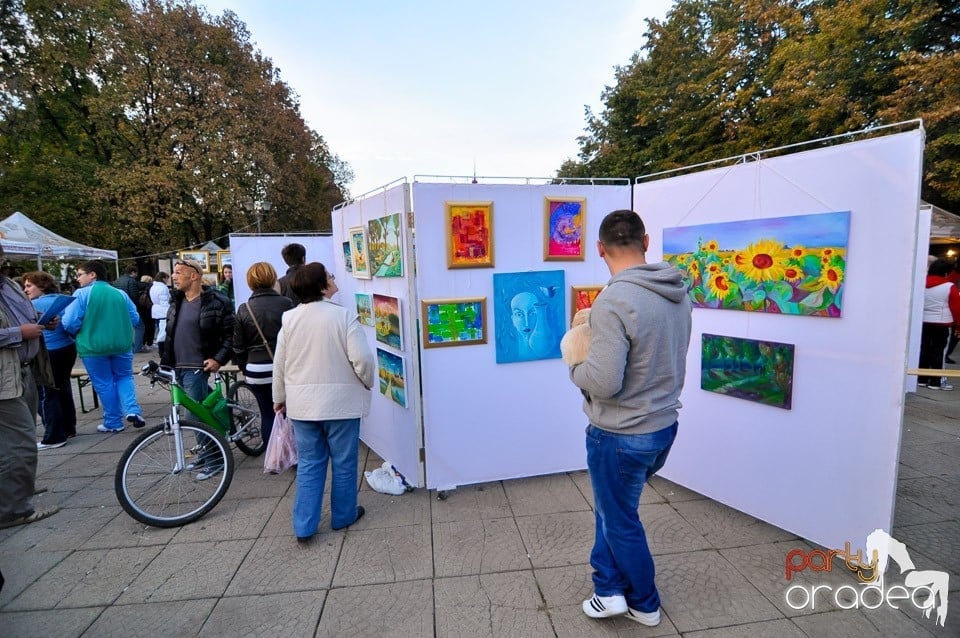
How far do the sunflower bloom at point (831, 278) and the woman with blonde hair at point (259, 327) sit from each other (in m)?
3.81

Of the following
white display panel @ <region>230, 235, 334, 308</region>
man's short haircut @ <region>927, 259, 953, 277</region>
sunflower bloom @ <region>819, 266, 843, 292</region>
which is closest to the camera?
sunflower bloom @ <region>819, 266, 843, 292</region>

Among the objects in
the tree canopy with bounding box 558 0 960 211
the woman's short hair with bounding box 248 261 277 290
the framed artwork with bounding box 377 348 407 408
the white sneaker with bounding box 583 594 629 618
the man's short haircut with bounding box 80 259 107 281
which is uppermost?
the tree canopy with bounding box 558 0 960 211

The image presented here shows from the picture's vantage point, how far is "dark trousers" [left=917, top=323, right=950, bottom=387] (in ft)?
20.8

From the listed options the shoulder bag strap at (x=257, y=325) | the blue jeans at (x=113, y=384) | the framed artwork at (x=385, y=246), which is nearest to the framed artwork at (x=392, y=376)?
the framed artwork at (x=385, y=246)

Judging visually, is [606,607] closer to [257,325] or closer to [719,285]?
[719,285]

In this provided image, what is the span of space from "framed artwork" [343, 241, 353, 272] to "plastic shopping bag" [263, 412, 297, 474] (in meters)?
1.65

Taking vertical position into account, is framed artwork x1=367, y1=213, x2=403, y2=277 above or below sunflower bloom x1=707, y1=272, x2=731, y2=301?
above

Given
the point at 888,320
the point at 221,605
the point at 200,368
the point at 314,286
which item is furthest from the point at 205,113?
the point at 888,320

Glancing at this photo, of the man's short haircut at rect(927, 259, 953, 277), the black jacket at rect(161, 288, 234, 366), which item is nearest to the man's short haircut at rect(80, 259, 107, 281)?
the black jacket at rect(161, 288, 234, 366)

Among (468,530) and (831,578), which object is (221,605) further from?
Result: (831,578)

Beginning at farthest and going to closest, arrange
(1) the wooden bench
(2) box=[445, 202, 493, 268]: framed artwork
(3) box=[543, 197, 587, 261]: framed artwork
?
1. (1) the wooden bench
2. (3) box=[543, 197, 587, 261]: framed artwork
3. (2) box=[445, 202, 493, 268]: framed artwork

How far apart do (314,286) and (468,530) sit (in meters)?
1.90

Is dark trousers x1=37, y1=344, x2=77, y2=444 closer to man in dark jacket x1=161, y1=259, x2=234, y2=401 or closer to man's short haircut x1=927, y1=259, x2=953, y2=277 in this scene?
man in dark jacket x1=161, y1=259, x2=234, y2=401

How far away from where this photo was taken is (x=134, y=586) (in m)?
2.60
